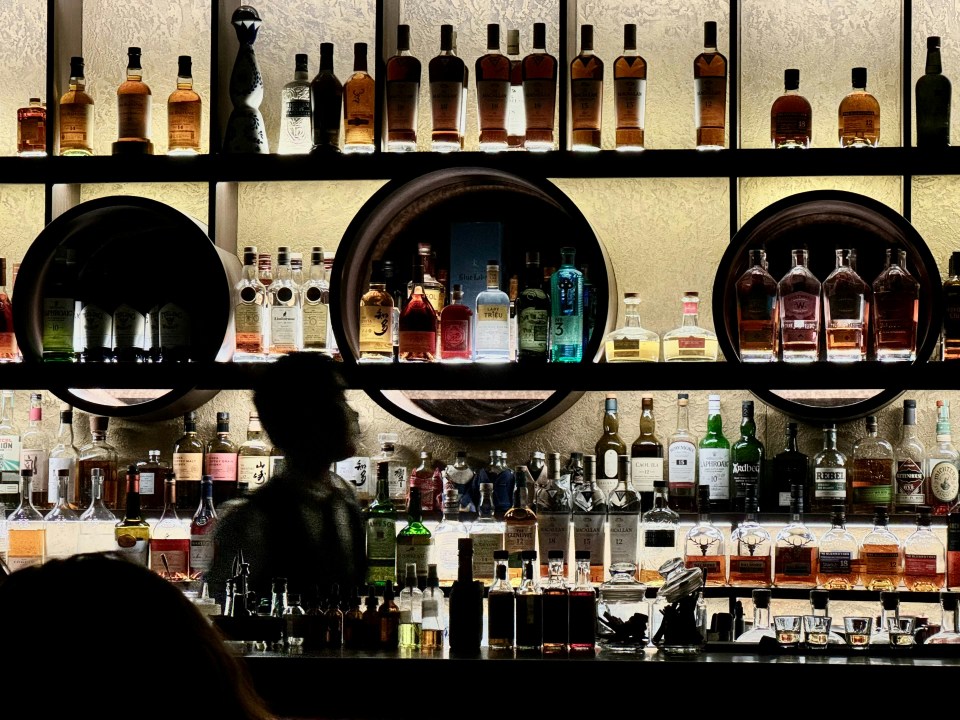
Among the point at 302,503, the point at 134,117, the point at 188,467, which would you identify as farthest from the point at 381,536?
the point at 134,117

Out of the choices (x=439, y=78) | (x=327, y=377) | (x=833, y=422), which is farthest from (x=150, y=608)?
(x=833, y=422)

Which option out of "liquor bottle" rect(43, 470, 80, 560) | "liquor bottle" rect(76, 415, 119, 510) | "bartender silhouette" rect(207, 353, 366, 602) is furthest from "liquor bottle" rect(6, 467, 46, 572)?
"bartender silhouette" rect(207, 353, 366, 602)

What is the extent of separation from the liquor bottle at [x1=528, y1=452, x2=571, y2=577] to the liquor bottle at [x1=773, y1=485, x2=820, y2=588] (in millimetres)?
497

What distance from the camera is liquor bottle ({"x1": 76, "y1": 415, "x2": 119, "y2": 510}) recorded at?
3.31m

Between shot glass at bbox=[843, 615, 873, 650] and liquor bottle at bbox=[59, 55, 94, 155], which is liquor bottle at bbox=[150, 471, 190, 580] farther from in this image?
shot glass at bbox=[843, 615, 873, 650]

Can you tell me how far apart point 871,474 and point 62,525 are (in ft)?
6.65

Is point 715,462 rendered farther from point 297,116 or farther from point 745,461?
point 297,116

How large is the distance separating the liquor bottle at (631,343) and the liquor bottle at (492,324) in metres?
0.25

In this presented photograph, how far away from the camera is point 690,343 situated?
9.95 ft

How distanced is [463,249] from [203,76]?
0.95 metres

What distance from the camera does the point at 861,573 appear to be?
291cm

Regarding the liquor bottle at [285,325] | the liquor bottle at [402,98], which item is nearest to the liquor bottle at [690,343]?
the liquor bottle at [402,98]

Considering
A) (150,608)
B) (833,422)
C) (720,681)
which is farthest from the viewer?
(833,422)

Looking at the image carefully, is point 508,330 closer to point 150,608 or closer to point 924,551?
point 924,551
